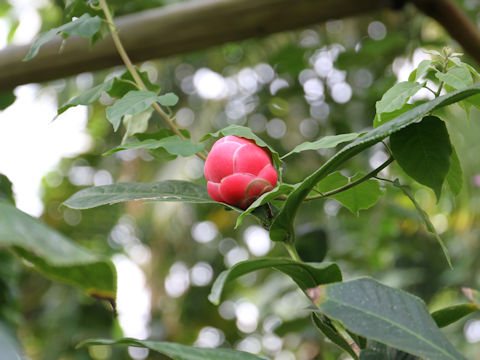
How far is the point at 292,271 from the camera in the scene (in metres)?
0.32

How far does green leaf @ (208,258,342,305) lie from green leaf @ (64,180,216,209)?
0.20 ft

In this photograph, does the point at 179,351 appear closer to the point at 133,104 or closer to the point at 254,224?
the point at 133,104

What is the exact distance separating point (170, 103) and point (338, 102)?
718mm

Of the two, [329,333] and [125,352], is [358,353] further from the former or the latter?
[125,352]

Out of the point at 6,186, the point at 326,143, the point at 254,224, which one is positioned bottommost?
the point at 254,224

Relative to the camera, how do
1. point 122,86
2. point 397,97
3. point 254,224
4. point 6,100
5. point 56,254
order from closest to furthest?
point 56,254
point 397,97
point 122,86
point 6,100
point 254,224

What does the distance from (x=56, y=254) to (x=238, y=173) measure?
15cm

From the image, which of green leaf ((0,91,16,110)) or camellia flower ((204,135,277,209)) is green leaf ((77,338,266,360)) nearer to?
camellia flower ((204,135,277,209))

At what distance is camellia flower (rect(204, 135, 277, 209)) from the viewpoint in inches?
13.1

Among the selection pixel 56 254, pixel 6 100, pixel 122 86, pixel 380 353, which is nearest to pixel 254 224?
pixel 6 100

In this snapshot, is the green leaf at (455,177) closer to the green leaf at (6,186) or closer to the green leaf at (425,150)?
the green leaf at (425,150)

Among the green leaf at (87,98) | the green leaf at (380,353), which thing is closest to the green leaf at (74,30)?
the green leaf at (87,98)

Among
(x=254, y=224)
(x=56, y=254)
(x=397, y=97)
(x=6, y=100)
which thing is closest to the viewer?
(x=56, y=254)

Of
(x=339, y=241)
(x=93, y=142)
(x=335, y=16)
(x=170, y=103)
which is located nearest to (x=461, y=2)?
(x=335, y=16)
